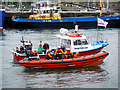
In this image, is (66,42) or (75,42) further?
(66,42)

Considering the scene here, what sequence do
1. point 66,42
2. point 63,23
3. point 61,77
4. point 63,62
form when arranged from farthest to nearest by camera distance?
point 63,23, point 66,42, point 63,62, point 61,77

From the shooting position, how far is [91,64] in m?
35.9

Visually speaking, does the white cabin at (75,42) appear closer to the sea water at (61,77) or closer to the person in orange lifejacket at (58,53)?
the sea water at (61,77)

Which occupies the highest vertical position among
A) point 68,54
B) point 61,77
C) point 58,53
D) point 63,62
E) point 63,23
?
point 58,53

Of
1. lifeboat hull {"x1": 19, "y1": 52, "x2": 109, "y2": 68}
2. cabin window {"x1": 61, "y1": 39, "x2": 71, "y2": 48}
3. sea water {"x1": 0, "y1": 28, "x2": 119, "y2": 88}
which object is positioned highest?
cabin window {"x1": 61, "y1": 39, "x2": 71, "y2": 48}

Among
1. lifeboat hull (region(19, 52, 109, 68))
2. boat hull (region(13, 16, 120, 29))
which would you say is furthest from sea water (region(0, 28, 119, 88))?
boat hull (region(13, 16, 120, 29))

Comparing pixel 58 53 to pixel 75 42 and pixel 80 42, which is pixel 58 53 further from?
pixel 80 42

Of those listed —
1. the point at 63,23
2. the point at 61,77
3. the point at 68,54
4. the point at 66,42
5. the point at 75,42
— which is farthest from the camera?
the point at 63,23

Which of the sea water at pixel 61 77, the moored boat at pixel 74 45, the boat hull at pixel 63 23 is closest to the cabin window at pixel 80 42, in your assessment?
the moored boat at pixel 74 45

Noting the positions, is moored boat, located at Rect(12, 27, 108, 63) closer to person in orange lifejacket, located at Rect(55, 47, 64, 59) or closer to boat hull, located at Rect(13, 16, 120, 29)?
person in orange lifejacket, located at Rect(55, 47, 64, 59)

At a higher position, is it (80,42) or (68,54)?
(80,42)

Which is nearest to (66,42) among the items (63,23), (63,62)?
(63,62)

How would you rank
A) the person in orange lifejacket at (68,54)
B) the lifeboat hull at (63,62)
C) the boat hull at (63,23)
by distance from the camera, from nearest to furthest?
the lifeboat hull at (63,62) → the person in orange lifejacket at (68,54) → the boat hull at (63,23)

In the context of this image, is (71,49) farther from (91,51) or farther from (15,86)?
(15,86)
